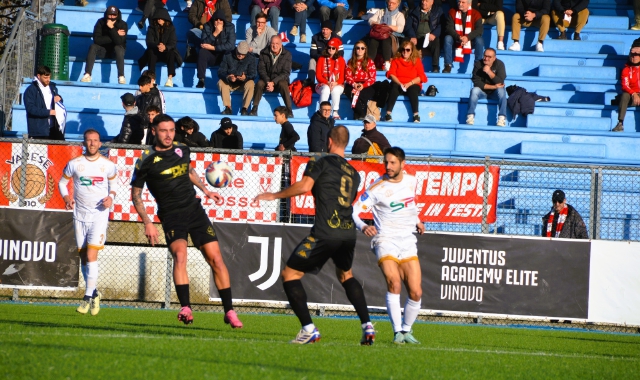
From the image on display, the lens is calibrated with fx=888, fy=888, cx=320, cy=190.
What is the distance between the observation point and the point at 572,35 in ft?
72.9

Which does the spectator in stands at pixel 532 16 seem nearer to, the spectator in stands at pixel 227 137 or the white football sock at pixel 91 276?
the spectator in stands at pixel 227 137

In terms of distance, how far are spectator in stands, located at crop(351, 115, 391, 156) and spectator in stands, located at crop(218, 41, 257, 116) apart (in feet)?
14.2

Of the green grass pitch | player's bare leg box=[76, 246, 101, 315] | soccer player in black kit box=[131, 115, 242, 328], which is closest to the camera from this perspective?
the green grass pitch

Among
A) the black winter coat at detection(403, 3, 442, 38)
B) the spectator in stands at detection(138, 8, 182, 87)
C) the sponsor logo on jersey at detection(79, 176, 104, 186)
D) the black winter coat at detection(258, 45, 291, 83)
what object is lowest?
the sponsor logo on jersey at detection(79, 176, 104, 186)

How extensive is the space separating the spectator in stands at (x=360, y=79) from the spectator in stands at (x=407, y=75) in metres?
0.46

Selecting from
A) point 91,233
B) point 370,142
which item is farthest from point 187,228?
point 370,142

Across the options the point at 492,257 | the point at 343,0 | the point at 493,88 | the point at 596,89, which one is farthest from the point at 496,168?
the point at 343,0

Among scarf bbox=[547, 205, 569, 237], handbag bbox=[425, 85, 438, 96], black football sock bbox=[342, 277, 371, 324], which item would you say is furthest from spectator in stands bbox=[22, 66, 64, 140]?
black football sock bbox=[342, 277, 371, 324]

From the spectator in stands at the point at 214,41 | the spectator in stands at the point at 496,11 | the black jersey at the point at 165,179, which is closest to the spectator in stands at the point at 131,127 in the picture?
the spectator in stands at the point at 214,41

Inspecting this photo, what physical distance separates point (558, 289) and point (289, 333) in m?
5.64

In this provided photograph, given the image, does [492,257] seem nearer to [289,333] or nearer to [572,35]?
[289,333]

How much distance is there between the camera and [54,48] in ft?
68.1

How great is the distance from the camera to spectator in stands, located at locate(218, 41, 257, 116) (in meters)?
19.3

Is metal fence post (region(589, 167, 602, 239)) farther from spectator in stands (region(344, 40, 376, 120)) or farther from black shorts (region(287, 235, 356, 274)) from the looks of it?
black shorts (region(287, 235, 356, 274))
